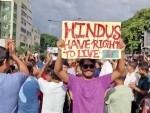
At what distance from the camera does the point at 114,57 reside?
488 centimetres

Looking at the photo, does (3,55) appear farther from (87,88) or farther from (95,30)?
(95,30)

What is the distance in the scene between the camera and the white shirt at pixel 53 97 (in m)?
5.93

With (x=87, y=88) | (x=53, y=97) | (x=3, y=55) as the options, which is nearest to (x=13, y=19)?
(x=53, y=97)

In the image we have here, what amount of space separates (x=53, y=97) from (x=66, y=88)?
45cm

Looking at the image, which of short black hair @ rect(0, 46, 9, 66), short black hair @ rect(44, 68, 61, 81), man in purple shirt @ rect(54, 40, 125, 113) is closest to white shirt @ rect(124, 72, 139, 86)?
short black hair @ rect(44, 68, 61, 81)

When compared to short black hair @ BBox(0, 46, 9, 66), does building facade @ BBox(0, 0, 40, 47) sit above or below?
above

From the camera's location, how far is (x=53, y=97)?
5930 mm

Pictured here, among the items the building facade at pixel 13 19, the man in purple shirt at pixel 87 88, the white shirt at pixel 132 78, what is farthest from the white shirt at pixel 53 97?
the building facade at pixel 13 19

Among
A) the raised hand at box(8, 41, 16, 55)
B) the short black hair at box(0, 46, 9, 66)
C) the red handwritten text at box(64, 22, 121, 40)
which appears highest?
the red handwritten text at box(64, 22, 121, 40)

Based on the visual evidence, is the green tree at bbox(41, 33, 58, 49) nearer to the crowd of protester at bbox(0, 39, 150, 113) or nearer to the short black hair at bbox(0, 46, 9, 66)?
the crowd of protester at bbox(0, 39, 150, 113)

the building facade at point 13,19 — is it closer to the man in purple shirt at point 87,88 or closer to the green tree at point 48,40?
the green tree at point 48,40

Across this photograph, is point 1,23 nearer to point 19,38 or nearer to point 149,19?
point 19,38

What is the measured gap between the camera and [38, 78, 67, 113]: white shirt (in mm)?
5926

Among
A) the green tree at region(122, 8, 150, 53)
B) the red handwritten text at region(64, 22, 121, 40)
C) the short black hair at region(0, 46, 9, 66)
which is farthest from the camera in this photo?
the green tree at region(122, 8, 150, 53)
